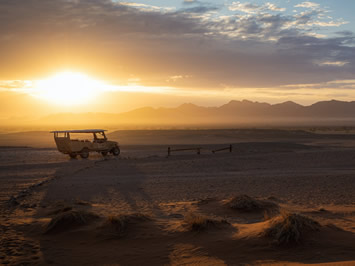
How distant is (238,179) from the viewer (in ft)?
57.1

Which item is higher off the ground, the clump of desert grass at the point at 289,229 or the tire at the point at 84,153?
the tire at the point at 84,153

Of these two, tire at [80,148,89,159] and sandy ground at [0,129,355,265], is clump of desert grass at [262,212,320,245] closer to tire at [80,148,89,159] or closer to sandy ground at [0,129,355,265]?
sandy ground at [0,129,355,265]

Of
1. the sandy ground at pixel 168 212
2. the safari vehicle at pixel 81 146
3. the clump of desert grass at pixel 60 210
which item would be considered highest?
the safari vehicle at pixel 81 146

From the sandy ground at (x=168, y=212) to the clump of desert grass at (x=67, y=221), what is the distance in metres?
0.04

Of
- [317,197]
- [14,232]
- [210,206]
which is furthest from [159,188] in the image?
[14,232]

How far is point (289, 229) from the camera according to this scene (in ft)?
25.1

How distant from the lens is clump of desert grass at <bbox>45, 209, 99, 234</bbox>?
8.90 m

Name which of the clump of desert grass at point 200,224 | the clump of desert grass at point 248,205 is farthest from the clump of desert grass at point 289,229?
the clump of desert grass at point 248,205

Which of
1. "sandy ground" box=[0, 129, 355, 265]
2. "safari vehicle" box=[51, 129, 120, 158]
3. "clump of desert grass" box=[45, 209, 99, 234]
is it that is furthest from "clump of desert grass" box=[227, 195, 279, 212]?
"safari vehicle" box=[51, 129, 120, 158]

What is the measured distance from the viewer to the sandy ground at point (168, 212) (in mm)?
7270

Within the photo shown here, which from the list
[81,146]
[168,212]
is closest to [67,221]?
[168,212]

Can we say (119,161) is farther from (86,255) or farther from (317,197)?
(86,255)

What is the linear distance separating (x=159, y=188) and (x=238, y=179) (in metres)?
4.18

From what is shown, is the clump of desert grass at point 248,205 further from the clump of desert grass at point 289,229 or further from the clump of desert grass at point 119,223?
the clump of desert grass at point 119,223
